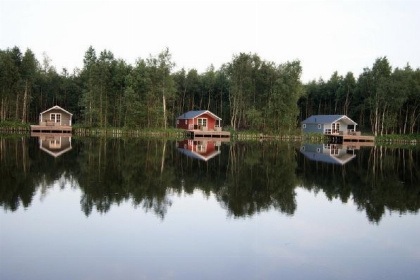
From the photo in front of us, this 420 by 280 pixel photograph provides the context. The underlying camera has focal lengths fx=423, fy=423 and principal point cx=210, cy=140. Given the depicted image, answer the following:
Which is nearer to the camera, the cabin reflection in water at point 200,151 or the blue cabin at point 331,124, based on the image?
the cabin reflection in water at point 200,151

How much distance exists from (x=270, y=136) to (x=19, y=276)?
54.5m

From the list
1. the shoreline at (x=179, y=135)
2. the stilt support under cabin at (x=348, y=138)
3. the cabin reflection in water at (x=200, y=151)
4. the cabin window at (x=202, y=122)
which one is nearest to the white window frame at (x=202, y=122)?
the cabin window at (x=202, y=122)

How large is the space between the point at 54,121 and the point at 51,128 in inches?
138

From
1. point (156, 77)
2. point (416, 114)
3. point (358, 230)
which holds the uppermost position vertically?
point (156, 77)

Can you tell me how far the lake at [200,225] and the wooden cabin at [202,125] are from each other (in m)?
38.7

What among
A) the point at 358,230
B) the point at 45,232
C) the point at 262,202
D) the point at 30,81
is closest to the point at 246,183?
the point at 262,202

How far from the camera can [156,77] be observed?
58594 mm

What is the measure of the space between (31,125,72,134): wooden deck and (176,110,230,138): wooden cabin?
16.2m

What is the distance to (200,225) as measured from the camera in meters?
10.8

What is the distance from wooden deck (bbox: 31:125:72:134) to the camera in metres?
56.2

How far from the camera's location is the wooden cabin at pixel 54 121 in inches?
2226

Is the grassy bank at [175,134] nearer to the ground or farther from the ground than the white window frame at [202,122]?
nearer to the ground

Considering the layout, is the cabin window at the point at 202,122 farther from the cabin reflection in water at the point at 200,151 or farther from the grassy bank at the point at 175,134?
the cabin reflection in water at the point at 200,151

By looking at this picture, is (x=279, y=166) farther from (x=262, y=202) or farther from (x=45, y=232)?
(x=45, y=232)
